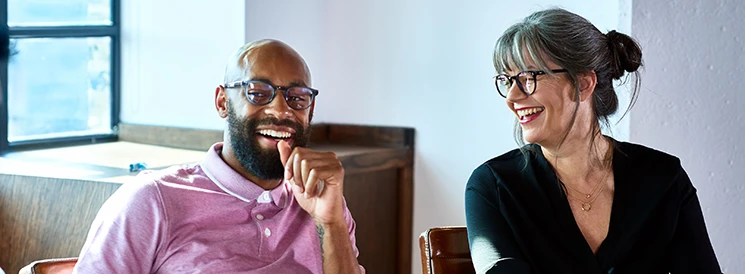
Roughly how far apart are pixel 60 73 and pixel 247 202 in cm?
217

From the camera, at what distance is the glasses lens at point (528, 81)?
2305 mm

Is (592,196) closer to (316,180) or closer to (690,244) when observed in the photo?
(690,244)

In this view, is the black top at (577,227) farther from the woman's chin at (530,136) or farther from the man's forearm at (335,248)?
the man's forearm at (335,248)

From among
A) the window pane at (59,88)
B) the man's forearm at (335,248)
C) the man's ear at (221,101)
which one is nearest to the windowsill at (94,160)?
the window pane at (59,88)

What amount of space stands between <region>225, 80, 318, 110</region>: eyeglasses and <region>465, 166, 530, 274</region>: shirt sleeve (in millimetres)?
458

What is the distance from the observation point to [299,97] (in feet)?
7.43

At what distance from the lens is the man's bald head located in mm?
2271

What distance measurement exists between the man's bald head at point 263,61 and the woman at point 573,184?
488 mm

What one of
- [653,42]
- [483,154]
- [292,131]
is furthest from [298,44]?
[292,131]

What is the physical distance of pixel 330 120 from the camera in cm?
425

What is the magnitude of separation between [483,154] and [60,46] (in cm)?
180

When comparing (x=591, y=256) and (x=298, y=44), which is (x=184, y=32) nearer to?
(x=298, y=44)

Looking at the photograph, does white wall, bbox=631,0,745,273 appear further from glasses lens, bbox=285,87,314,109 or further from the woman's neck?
glasses lens, bbox=285,87,314,109

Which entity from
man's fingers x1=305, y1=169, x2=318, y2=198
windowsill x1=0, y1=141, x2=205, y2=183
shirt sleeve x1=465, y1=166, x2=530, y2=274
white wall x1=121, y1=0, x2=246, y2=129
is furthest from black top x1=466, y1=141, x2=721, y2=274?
white wall x1=121, y1=0, x2=246, y2=129
